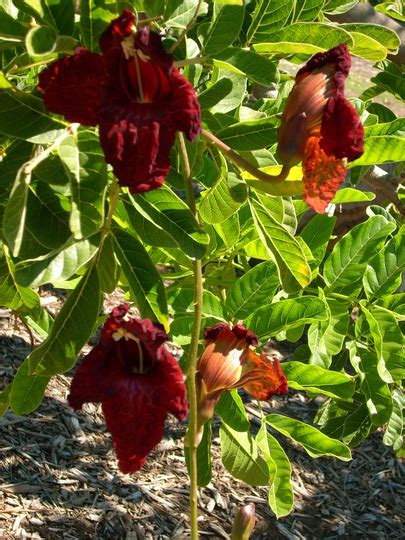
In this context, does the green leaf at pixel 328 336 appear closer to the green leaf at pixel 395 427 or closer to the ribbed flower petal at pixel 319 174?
the green leaf at pixel 395 427

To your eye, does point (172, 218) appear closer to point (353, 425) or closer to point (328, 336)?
point (328, 336)

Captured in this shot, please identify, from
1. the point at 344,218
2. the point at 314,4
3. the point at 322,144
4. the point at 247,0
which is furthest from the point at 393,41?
the point at 344,218

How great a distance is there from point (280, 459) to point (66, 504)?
113cm

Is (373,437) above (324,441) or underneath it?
underneath

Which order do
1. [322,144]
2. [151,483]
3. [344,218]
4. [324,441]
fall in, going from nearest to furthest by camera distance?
[322,144] < [324,441] < [151,483] < [344,218]

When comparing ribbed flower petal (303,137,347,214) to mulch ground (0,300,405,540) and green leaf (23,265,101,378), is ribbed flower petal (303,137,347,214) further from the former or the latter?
mulch ground (0,300,405,540)

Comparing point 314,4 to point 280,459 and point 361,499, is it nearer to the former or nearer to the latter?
point 280,459

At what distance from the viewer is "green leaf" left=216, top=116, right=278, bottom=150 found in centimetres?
111

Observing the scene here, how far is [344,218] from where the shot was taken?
3.42m

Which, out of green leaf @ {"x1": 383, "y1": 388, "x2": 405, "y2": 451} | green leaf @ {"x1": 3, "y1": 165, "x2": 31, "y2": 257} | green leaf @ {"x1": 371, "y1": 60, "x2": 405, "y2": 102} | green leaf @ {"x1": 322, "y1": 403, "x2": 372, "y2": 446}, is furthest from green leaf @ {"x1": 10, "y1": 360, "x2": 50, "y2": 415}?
green leaf @ {"x1": 371, "y1": 60, "x2": 405, "y2": 102}

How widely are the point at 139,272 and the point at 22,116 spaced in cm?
26

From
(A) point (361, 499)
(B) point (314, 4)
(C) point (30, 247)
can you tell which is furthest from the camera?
(A) point (361, 499)

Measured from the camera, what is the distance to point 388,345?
1679 mm

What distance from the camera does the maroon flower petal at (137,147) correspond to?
0.78 meters
